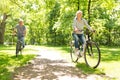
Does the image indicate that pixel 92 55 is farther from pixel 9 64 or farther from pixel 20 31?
pixel 20 31

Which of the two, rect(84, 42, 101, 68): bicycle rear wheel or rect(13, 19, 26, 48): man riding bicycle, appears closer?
rect(84, 42, 101, 68): bicycle rear wheel

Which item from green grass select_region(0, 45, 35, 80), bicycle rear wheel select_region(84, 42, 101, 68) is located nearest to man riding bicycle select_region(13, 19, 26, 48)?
green grass select_region(0, 45, 35, 80)

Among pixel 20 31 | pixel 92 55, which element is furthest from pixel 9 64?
pixel 20 31

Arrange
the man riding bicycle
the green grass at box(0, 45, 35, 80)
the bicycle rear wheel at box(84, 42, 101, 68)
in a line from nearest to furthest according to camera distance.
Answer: the green grass at box(0, 45, 35, 80)
the bicycle rear wheel at box(84, 42, 101, 68)
the man riding bicycle

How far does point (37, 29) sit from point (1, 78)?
72729 millimetres

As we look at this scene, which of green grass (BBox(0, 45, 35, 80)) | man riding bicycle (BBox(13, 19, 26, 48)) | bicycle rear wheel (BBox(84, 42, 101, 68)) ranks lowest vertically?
green grass (BBox(0, 45, 35, 80))

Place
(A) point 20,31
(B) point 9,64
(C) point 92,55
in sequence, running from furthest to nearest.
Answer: (A) point 20,31, (B) point 9,64, (C) point 92,55

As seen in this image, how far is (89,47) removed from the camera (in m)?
11.2

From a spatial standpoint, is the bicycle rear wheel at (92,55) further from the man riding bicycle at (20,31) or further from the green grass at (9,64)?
the man riding bicycle at (20,31)

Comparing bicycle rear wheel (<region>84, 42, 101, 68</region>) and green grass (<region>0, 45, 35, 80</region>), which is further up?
bicycle rear wheel (<region>84, 42, 101, 68</region>)

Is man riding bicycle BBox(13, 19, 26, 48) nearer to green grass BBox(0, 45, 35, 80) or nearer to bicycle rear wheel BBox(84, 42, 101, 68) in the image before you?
green grass BBox(0, 45, 35, 80)

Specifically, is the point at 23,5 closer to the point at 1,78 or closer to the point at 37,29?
the point at 1,78

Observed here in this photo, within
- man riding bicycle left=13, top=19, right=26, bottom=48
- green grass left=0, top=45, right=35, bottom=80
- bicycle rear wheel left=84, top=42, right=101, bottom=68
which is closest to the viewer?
green grass left=0, top=45, right=35, bottom=80

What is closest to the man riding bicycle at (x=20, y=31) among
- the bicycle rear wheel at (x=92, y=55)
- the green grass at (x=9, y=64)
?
the green grass at (x=9, y=64)
